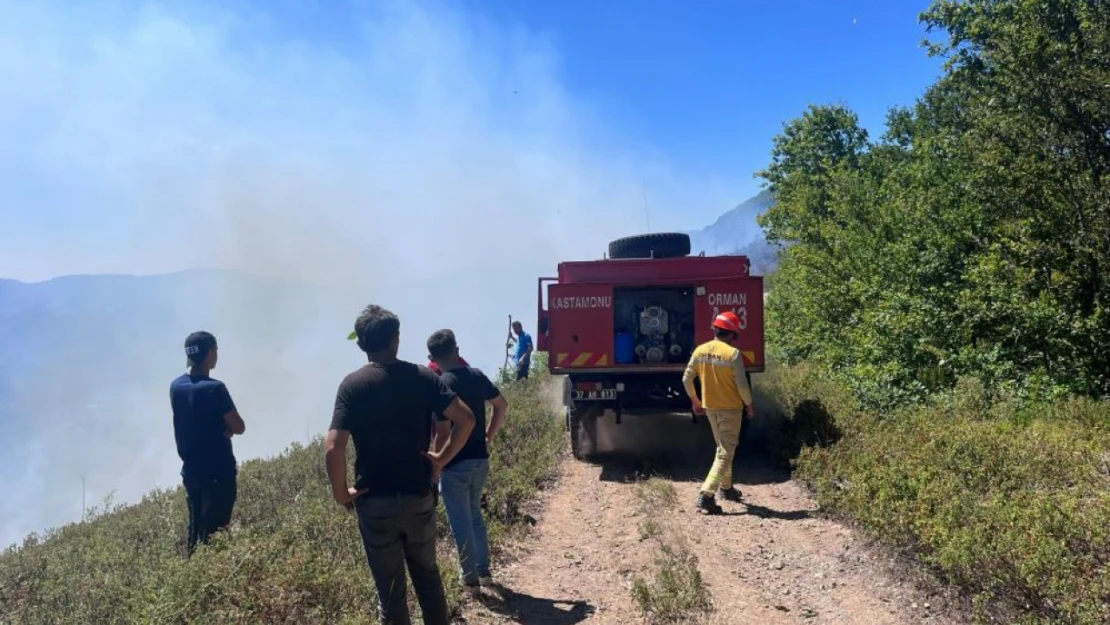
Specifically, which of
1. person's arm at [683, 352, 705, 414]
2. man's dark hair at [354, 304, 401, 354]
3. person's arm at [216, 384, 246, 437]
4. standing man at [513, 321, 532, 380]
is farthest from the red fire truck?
standing man at [513, 321, 532, 380]

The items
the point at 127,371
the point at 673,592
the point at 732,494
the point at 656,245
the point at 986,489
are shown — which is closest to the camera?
the point at 673,592

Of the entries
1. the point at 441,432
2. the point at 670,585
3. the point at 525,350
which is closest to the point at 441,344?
the point at 441,432

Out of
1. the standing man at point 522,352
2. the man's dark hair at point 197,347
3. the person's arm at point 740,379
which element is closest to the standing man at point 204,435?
the man's dark hair at point 197,347

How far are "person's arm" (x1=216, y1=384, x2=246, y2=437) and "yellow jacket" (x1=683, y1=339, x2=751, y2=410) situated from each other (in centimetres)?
430

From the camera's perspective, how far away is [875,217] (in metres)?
13.8

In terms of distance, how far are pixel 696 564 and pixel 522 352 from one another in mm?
11565

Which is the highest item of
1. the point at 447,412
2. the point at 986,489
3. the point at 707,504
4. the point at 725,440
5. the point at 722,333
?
the point at 722,333

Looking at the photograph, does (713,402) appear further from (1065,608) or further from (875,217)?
(875,217)

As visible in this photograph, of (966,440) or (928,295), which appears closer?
(966,440)

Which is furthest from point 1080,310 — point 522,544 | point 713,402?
point 522,544

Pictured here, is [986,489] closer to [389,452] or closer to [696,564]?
[696,564]

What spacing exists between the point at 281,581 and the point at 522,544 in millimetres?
2466

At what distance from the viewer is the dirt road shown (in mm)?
4363

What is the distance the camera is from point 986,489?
4.74m
